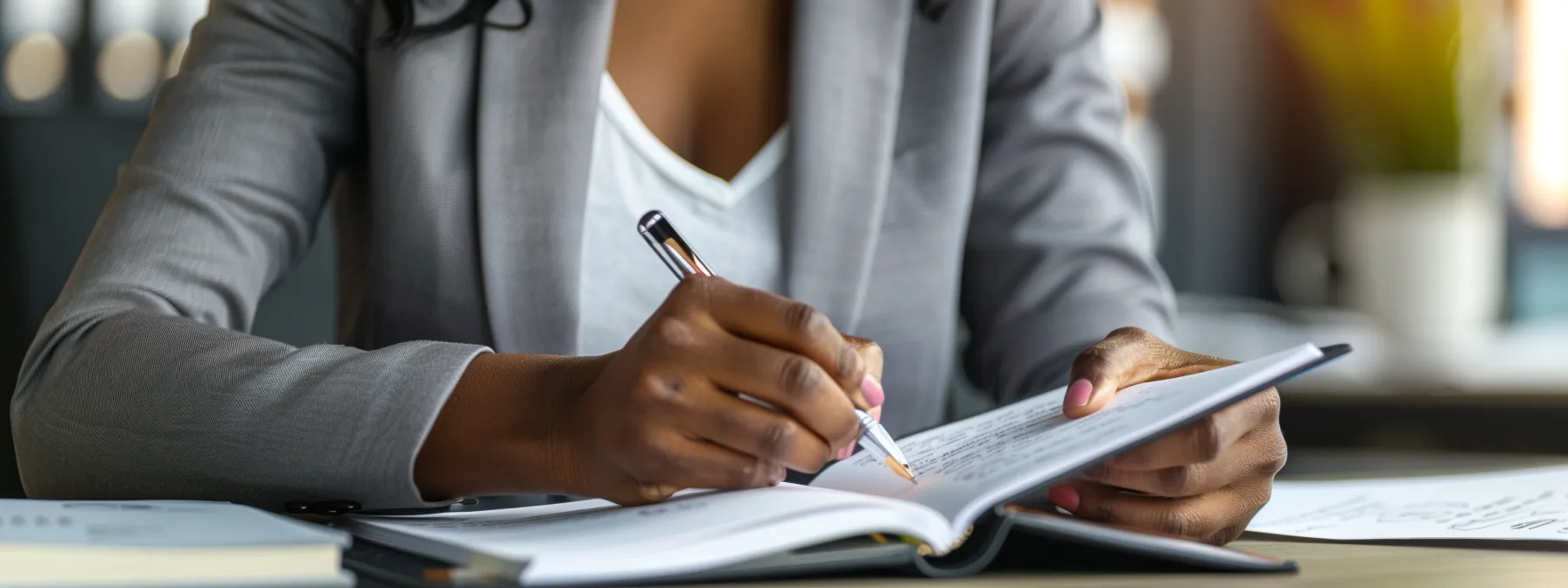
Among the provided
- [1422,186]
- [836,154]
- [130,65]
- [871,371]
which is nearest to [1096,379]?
[871,371]

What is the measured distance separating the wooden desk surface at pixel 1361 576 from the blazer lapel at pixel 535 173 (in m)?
0.49

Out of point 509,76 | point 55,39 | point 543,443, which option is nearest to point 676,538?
point 543,443

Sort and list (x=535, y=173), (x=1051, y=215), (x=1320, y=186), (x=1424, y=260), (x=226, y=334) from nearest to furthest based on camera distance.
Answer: (x=226, y=334), (x=535, y=173), (x=1051, y=215), (x=1424, y=260), (x=1320, y=186)

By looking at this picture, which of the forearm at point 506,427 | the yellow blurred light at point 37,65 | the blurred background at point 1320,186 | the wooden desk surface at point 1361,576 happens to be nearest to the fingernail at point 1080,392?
the wooden desk surface at point 1361,576

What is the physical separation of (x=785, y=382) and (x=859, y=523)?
Result: 0.07m

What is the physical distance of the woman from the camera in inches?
20.6

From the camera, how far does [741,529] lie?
407mm

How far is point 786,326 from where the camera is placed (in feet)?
1.51

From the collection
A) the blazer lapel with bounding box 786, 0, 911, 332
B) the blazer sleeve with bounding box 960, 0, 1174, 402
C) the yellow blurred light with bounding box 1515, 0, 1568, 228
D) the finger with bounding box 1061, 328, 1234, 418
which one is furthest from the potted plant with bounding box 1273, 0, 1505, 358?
the finger with bounding box 1061, 328, 1234, 418

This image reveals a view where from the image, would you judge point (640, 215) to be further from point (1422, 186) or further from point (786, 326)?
point (1422, 186)

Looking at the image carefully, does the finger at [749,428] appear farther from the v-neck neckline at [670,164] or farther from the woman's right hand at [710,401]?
the v-neck neckline at [670,164]

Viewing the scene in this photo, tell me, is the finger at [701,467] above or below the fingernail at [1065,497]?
above

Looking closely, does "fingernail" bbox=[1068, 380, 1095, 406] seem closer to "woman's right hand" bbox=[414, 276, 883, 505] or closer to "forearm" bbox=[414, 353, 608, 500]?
"woman's right hand" bbox=[414, 276, 883, 505]

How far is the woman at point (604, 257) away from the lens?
522 mm
